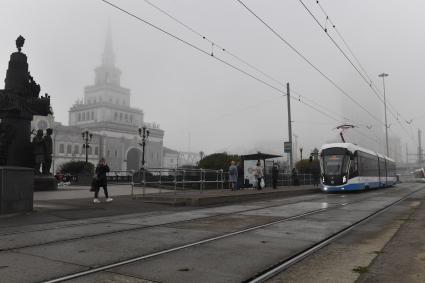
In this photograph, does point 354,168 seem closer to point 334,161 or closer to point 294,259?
point 334,161

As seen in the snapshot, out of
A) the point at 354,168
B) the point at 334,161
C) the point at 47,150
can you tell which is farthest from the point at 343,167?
the point at 47,150

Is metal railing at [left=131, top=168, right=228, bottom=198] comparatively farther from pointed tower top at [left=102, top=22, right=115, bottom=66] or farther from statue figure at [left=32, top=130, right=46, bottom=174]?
pointed tower top at [left=102, top=22, right=115, bottom=66]

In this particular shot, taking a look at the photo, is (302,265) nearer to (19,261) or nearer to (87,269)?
(87,269)

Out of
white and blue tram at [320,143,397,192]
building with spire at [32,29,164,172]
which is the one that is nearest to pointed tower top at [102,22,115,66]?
building with spire at [32,29,164,172]

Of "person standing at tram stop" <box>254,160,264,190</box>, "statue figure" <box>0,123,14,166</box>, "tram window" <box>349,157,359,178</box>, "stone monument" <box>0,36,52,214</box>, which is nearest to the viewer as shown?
"statue figure" <box>0,123,14,166</box>

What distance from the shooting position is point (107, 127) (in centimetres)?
13500

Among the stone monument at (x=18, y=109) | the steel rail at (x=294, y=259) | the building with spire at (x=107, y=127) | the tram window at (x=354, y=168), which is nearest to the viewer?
the steel rail at (x=294, y=259)

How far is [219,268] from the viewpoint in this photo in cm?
635

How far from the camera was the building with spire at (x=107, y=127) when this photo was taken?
12362cm

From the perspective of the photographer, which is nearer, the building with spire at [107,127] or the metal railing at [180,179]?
the metal railing at [180,179]

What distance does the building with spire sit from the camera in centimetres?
12362

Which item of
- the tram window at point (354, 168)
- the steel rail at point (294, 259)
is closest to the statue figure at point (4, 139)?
the steel rail at point (294, 259)

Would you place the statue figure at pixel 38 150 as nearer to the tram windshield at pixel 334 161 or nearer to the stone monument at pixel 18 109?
the stone monument at pixel 18 109

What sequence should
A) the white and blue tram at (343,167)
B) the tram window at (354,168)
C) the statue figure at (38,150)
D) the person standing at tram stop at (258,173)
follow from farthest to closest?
the tram window at (354,168) → the white and blue tram at (343,167) → the person standing at tram stop at (258,173) → the statue figure at (38,150)
